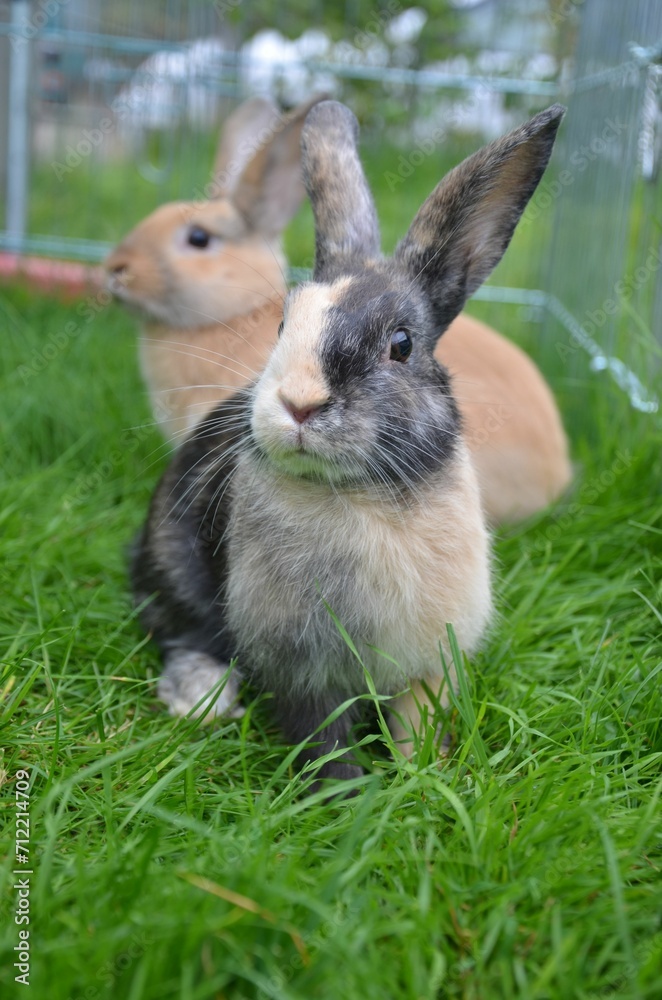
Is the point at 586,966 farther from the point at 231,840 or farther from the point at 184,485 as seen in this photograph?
the point at 184,485

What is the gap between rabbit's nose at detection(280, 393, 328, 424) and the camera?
5.62 ft

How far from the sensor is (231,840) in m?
1.58

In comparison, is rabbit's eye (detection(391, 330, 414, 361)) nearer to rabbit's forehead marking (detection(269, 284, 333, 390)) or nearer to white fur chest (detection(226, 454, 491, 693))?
rabbit's forehead marking (detection(269, 284, 333, 390))

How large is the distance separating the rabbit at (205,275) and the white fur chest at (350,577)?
1583 millimetres

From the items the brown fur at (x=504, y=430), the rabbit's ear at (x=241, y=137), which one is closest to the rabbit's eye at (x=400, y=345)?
the brown fur at (x=504, y=430)

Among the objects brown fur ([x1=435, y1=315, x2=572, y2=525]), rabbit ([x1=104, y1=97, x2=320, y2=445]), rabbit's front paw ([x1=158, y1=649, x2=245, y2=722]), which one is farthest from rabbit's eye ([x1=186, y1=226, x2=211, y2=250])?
rabbit's front paw ([x1=158, y1=649, x2=245, y2=722])

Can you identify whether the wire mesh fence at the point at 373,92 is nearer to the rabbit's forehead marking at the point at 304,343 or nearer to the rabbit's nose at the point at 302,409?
the rabbit's forehead marking at the point at 304,343

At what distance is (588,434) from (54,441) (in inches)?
84.3

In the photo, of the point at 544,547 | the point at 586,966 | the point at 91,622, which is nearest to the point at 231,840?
the point at 586,966

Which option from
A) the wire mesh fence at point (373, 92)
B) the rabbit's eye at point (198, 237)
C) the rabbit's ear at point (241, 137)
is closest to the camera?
the rabbit's eye at point (198, 237)

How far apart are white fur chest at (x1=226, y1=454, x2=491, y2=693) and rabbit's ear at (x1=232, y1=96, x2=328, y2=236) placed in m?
2.02

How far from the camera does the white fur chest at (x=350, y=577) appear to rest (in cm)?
195

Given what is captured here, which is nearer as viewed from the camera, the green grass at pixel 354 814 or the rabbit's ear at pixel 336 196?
the green grass at pixel 354 814

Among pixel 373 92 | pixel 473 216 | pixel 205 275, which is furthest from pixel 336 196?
pixel 373 92
